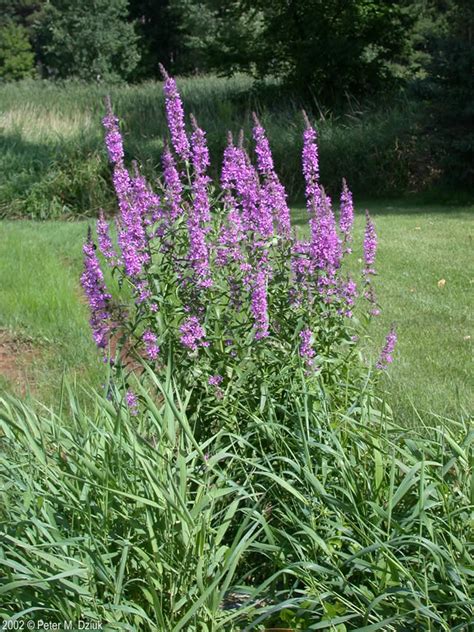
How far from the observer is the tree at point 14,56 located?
40.4 m

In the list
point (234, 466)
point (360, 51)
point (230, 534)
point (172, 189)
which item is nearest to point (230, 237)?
point (172, 189)

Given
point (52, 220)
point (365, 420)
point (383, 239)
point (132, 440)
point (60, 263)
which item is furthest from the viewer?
point (52, 220)

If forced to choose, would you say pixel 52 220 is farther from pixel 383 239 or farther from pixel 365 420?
pixel 365 420

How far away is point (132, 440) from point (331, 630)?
0.84m

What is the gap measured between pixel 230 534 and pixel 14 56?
142 ft

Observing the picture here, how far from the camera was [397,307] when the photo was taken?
5.88m

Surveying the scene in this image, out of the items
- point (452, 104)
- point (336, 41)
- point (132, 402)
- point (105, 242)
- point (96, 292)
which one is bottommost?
point (132, 402)

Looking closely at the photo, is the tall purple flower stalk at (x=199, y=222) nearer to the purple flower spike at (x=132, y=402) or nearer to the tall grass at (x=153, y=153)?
the purple flower spike at (x=132, y=402)

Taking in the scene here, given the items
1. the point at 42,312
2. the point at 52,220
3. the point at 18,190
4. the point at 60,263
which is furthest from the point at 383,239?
the point at 18,190

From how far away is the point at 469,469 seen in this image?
8.23 feet

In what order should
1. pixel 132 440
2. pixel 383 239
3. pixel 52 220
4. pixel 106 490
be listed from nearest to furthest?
pixel 106 490
pixel 132 440
pixel 383 239
pixel 52 220

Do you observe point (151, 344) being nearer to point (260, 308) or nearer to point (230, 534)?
point (260, 308)

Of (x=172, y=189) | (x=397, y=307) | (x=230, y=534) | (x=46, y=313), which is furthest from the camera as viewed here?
(x=397, y=307)

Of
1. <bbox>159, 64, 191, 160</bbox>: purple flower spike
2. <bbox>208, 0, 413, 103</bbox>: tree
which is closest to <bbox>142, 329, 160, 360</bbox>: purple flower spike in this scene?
<bbox>159, 64, 191, 160</bbox>: purple flower spike
